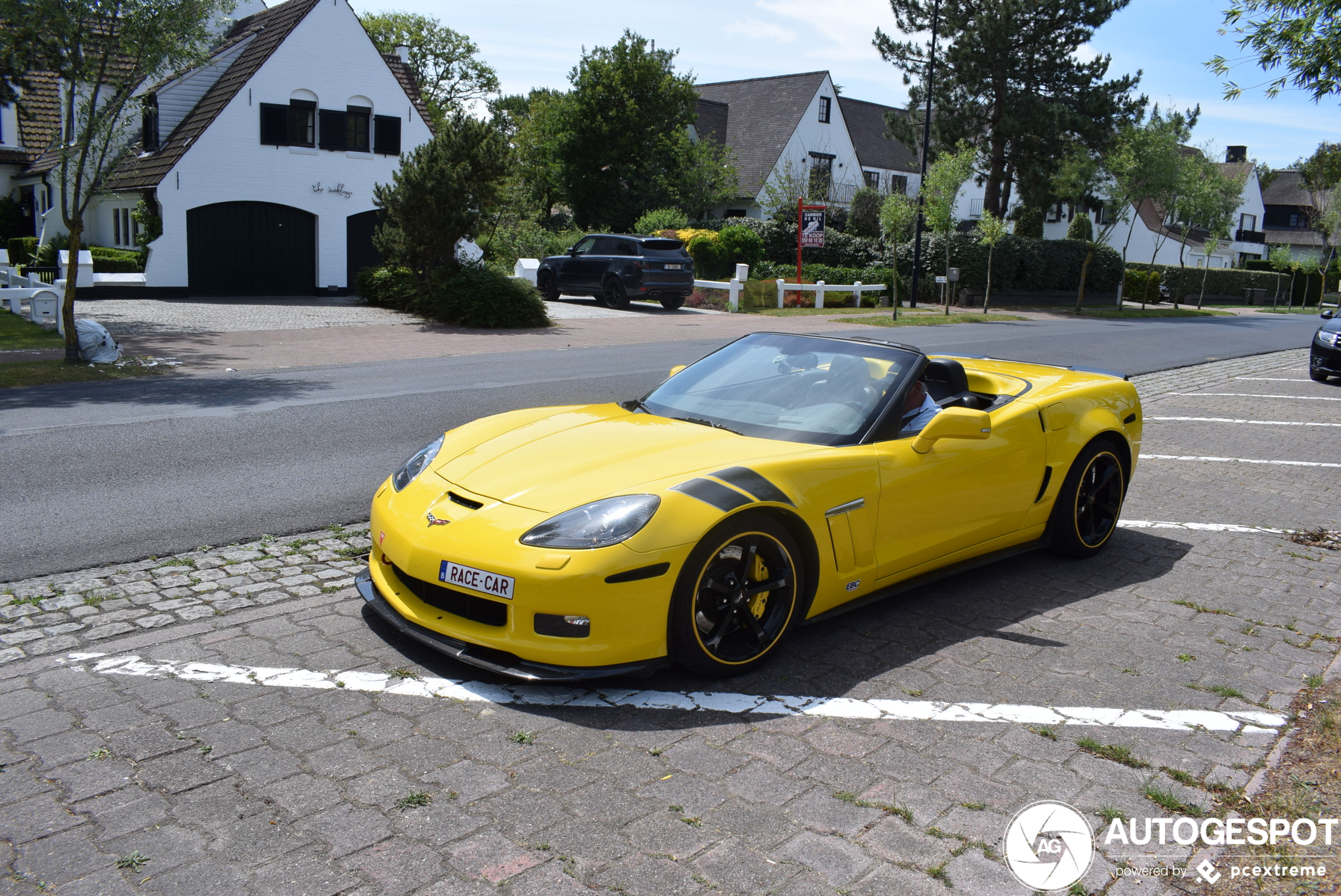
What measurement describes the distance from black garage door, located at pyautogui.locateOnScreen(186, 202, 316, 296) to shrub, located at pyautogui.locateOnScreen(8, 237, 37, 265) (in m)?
6.73

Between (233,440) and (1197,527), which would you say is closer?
(1197,527)

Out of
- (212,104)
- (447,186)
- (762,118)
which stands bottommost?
(447,186)

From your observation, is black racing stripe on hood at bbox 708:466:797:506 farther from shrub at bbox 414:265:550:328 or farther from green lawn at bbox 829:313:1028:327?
green lawn at bbox 829:313:1028:327

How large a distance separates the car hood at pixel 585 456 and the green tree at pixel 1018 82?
37.4 meters

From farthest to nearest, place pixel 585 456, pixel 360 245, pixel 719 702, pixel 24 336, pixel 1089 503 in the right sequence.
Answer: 1. pixel 360 245
2. pixel 24 336
3. pixel 1089 503
4. pixel 585 456
5. pixel 719 702

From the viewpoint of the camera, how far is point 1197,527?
671 cm

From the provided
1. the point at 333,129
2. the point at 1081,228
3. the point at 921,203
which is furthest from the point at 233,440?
the point at 1081,228

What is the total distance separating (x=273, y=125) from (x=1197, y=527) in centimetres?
2605

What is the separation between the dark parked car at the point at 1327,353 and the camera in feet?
52.2

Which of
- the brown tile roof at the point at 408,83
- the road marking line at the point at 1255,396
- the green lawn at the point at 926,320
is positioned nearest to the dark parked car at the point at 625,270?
the green lawn at the point at 926,320

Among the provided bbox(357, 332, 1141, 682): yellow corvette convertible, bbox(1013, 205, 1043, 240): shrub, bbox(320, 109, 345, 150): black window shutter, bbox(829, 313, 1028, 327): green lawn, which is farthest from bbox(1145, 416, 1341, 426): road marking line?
bbox(1013, 205, 1043, 240): shrub

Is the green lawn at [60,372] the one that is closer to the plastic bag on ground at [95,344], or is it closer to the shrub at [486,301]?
the plastic bag on ground at [95,344]

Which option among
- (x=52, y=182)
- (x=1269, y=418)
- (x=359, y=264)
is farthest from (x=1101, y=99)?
(x=52, y=182)

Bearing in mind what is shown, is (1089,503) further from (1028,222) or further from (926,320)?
(1028,222)
